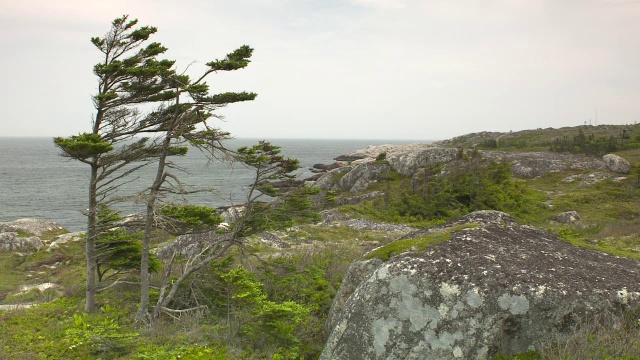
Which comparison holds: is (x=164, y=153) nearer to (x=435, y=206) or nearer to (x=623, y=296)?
(x=623, y=296)

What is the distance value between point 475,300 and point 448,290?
17.1 inches

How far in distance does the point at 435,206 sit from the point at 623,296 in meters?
21.3

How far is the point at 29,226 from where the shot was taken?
3100 centimetres

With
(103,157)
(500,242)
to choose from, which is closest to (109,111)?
(103,157)

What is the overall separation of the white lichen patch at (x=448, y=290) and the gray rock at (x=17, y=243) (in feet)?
94.4

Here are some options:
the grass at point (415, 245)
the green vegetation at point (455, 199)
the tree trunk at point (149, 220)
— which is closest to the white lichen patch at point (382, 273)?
the grass at point (415, 245)

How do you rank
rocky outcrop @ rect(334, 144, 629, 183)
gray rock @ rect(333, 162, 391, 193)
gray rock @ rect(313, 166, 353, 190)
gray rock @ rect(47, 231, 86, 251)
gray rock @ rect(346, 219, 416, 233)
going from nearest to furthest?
gray rock @ rect(346, 219, 416, 233) < gray rock @ rect(47, 231, 86, 251) < rocky outcrop @ rect(334, 144, 629, 183) < gray rock @ rect(333, 162, 391, 193) < gray rock @ rect(313, 166, 353, 190)

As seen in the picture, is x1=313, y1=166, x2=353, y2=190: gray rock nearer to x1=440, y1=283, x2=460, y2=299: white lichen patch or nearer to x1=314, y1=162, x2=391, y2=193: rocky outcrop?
x1=314, y1=162, x2=391, y2=193: rocky outcrop

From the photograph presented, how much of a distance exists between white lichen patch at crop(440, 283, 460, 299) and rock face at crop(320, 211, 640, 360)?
0.05 feet

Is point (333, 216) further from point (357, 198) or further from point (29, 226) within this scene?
point (29, 226)

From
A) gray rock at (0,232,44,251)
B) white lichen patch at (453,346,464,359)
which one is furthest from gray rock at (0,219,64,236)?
white lichen patch at (453,346,464,359)

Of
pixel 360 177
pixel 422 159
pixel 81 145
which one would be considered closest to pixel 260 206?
pixel 81 145

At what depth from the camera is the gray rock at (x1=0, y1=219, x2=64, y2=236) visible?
29.1 meters

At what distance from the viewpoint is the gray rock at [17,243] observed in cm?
2606
